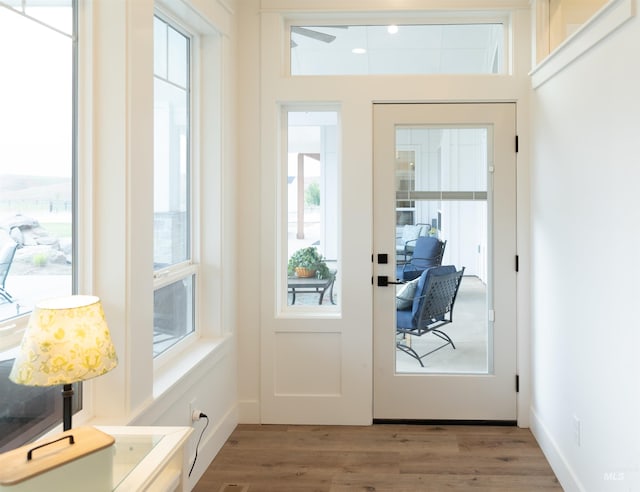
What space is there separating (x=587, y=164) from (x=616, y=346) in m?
0.79

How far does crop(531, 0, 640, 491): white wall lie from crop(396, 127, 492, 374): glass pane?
1.20 feet

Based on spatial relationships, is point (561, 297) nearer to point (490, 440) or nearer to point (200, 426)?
point (490, 440)

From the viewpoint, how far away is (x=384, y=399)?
3449 millimetres

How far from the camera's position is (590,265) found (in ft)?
7.49

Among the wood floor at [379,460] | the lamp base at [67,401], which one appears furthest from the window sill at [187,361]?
the lamp base at [67,401]

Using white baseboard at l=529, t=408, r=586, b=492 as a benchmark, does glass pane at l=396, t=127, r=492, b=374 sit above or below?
above

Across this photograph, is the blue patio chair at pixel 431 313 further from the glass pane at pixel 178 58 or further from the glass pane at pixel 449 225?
the glass pane at pixel 178 58

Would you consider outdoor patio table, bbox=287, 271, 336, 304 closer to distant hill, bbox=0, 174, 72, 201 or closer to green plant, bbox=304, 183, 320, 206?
green plant, bbox=304, 183, 320, 206

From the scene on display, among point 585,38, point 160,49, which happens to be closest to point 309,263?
point 160,49

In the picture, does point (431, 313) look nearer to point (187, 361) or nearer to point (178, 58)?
point (187, 361)

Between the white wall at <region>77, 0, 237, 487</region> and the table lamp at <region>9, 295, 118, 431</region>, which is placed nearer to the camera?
the table lamp at <region>9, 295, 118, 431</region>

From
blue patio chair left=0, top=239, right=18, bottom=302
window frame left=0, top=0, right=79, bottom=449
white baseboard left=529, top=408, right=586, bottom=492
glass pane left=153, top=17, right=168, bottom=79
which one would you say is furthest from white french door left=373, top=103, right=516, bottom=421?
blue patio chair left=0, top=239, right=18, bottom=302

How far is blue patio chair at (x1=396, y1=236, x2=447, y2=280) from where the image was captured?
344 centimetres

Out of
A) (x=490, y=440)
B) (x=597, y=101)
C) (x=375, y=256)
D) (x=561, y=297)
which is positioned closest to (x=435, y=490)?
(x=490, y=440)
